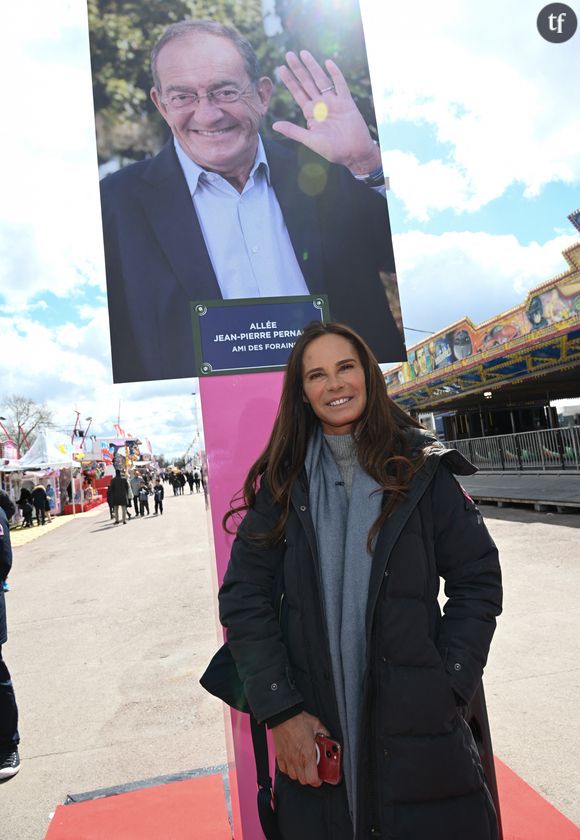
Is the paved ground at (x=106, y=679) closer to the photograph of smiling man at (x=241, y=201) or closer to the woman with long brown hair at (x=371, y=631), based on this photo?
the woman with long brown hair at (x=371, y=631)

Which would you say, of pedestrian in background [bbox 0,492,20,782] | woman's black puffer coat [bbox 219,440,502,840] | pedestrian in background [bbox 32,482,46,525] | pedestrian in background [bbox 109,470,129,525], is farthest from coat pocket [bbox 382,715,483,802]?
pedestrian in background [bbox 32,482,46,525]

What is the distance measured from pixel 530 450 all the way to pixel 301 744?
1674cm

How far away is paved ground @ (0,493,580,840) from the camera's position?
341 centimetres

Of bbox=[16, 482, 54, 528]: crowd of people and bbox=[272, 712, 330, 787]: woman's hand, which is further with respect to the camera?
bbox=[16, 482, 54, 528]: crowd of people

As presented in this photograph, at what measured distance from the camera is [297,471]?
5.87 ft

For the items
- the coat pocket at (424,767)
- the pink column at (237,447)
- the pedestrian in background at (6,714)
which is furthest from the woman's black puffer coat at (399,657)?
the pedestrian in background at (6,714)

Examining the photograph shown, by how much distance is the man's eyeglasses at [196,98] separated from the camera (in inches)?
100.0

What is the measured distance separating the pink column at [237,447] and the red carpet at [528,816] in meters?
1.14

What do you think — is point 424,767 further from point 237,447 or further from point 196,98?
point 196,98

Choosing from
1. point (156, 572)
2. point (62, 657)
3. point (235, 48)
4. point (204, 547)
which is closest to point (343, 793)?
point (235, 48)

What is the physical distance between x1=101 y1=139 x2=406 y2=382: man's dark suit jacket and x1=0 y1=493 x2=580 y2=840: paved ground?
2.48m

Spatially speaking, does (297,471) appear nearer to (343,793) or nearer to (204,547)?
(343,793)

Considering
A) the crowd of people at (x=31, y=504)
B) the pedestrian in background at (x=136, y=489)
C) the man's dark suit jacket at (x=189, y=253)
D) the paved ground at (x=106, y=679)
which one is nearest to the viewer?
the man's dark suit jacket at (x=189, y=253)

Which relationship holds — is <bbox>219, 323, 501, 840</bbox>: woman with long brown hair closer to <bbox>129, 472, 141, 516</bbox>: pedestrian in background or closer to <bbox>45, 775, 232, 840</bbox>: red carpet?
<bbox>45, 775, 232, 840</bbox>: red carpet
